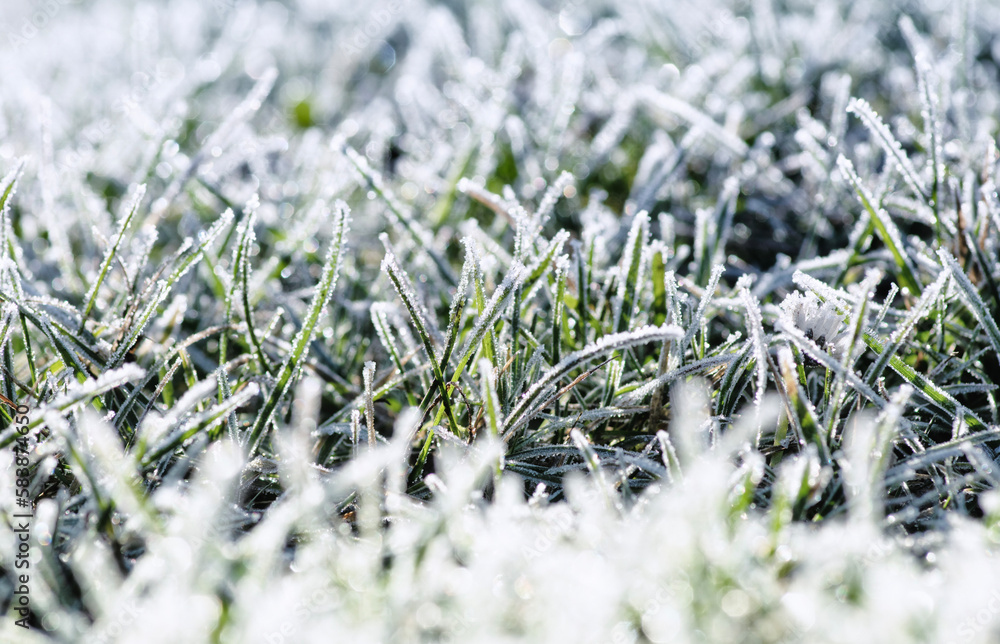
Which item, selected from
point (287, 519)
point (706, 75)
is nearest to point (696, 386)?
point (287, 519)

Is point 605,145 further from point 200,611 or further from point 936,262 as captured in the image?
point 200,611

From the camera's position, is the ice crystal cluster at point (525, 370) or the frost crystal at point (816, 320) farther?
the frost crystal at point (816, 320)

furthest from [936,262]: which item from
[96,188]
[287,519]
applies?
[96,188]

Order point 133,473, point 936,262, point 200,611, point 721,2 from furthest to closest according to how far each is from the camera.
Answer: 1. point 721,2
2. point 936,262
3. point 133,473
4. point 200,611

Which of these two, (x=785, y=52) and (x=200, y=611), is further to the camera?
(x=785, y=52)

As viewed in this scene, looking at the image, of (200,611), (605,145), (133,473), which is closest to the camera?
(200,611)

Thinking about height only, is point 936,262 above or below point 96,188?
below

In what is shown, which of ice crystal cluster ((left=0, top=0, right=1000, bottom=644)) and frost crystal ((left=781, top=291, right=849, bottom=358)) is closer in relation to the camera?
ice crystal cluster ((left=0, top=0, right=1000, bottom=644))

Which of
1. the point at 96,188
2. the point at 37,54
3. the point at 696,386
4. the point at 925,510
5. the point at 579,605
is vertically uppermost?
the point at 37,54
